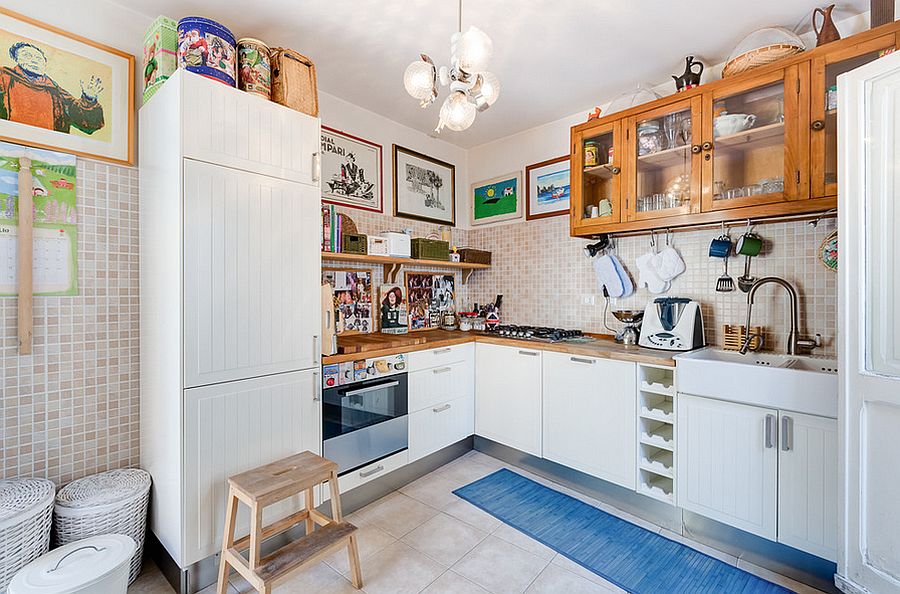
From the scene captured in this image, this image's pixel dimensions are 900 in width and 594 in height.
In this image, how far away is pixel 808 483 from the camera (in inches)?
67.2

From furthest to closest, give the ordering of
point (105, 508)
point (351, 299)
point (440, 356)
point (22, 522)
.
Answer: point (351, 299)
point (440, 356)
point (105, 508)
point (22, 522)

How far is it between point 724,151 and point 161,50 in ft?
8.90

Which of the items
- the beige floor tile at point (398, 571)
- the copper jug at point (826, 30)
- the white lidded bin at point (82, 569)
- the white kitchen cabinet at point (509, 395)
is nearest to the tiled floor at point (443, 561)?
the beige floor tile at point (398, 571)

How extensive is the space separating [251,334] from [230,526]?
773mm

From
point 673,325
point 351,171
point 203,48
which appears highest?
point 203,48

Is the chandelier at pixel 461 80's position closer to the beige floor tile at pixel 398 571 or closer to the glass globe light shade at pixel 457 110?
the glass globe light shade at pixel 457 110

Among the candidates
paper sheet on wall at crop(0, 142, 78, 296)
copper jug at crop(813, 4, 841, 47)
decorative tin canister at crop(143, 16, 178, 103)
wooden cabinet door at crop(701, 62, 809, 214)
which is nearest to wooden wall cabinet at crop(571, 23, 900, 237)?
wooden cabinet door at crop(701, 62, 809, 214)

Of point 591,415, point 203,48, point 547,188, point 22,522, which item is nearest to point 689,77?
point 547,188

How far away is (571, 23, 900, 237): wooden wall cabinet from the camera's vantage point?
71.6 inches

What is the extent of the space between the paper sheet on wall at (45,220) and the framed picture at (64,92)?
0.22 ft

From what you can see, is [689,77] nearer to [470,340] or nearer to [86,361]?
[470,340]

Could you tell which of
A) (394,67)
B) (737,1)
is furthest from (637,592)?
(394,67)

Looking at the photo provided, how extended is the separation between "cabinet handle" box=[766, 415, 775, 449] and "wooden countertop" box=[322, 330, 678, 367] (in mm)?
439

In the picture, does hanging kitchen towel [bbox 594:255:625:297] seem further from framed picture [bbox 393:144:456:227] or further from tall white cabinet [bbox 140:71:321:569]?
tall white cabinet [bbox 140:71:321:569]
